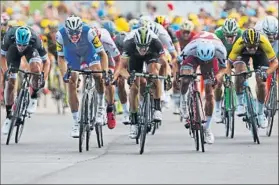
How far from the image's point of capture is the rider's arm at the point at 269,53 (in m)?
17.9

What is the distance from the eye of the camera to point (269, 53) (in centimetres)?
1794

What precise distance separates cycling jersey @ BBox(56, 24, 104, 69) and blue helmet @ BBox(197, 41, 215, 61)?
139 cm

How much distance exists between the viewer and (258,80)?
18.5m

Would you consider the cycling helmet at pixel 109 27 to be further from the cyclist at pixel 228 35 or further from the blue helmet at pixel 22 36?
the blue helmet at pixel 22 36

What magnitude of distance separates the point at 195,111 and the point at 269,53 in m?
2.15

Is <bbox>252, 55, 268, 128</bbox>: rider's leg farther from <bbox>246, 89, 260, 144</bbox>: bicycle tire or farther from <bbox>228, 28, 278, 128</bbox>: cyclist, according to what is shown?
<bbox>246, 89, 260, 144</bbox>: bicycle tire

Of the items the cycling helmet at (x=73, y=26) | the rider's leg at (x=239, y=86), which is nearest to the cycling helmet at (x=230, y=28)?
the rider's leg at (x=239, y=86)

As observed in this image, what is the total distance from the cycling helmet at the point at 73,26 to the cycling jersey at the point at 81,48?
203 millimetres

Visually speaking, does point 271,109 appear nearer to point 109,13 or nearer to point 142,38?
point 142,38

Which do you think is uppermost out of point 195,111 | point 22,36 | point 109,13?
point 109,13

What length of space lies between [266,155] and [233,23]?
4471mm

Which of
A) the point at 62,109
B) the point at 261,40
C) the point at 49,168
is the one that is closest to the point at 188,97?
the point at 261,40

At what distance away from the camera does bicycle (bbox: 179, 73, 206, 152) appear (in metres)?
16.2

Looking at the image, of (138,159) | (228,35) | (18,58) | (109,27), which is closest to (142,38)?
(138,159)
